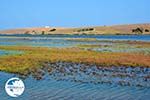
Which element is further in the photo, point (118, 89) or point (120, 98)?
point (118, 89)

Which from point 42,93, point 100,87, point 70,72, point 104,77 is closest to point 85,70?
point 70,72

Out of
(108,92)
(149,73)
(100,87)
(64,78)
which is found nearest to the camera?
(108,92)

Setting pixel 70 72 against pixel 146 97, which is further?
pixel 70 72

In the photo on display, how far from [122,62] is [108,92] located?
51.1ft

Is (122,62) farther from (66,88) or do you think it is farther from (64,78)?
(66,88)

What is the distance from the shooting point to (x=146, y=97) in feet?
72.0

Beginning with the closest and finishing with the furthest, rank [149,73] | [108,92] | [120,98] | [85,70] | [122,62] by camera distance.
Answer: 1. [120,98]
2. [108,92]
3. [149,73]
4. [85,70]
5. [122,62]

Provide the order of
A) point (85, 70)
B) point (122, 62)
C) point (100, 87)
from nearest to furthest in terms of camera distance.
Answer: point (100, 87)
point (85, 70)
point (122, 62)

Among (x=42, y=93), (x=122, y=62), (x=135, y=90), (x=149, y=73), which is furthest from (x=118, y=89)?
(x=122, y=62)

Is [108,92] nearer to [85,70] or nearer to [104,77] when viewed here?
[104,77]

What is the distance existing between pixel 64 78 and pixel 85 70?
15.8 feet

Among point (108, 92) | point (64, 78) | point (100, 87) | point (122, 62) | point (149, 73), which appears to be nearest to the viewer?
point (108, 92)

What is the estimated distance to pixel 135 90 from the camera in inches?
950

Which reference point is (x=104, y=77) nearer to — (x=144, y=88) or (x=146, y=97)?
(x=144, y=88)
